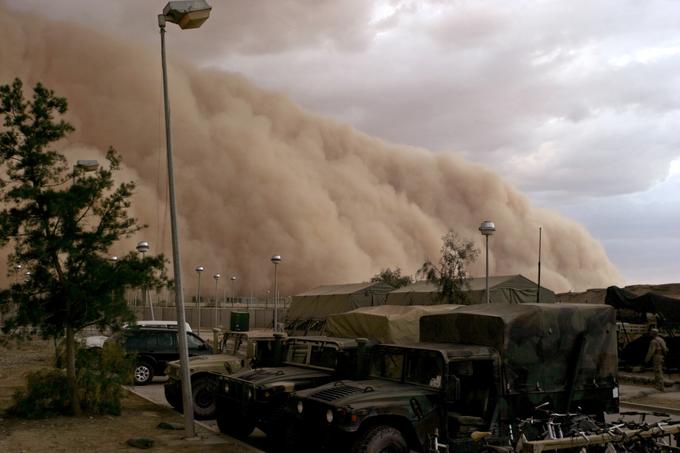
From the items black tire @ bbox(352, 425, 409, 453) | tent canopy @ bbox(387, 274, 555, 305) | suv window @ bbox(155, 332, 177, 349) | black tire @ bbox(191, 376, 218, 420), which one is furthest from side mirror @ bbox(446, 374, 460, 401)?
tent canopy @ bbox(387, 274, 555, 305)

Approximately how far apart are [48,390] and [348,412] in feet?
21.5

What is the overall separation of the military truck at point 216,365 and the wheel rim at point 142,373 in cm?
374

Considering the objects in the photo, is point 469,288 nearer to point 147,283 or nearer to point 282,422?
point 147,283

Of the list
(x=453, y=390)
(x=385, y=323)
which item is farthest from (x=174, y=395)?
(x=453, y=390)

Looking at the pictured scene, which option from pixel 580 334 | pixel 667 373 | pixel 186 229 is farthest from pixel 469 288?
pixel 186 229

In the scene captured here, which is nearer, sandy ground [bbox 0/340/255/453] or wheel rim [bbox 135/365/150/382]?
sandy ground [bbox 0/340/255/453]

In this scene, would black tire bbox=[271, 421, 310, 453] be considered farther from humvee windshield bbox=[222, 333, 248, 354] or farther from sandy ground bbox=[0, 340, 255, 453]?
humvee windshield bbox=[222, 333, 248, 354]

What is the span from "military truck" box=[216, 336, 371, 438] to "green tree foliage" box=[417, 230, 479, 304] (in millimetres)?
17911

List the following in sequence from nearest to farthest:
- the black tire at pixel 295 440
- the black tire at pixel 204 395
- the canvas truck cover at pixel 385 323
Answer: the black tire at pixel 295 440 < the black tire at pixel 204 395 < the canvas truck cover at pixel 385 323

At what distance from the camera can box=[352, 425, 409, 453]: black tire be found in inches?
273

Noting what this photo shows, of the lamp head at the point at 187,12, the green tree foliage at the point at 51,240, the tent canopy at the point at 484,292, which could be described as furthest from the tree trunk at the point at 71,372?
the tent canopy at the point at 484,292

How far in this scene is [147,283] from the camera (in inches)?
466

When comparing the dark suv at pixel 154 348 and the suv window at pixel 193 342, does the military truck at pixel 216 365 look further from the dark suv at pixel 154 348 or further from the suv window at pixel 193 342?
the dark suv at pixel 154 348

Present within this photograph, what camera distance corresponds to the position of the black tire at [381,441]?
694cm
